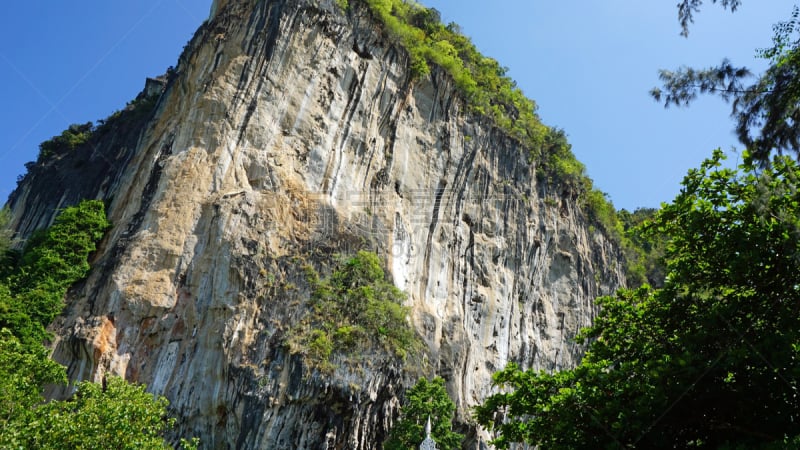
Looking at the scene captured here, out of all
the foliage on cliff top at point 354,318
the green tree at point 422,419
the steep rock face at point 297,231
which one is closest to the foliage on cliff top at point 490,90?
the steep rock face at point 297,231

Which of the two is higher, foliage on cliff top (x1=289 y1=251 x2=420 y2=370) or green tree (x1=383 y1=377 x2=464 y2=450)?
foliage on cliff top (x1=289 y1=251 x2=420 y2=370)

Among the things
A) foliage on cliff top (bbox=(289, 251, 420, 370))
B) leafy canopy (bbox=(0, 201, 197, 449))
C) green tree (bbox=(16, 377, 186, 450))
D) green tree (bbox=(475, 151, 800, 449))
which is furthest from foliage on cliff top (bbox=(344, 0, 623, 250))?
green tree (bbox=(475, 151, 800, 449))

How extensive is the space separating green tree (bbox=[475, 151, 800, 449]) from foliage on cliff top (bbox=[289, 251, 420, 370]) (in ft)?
30.0

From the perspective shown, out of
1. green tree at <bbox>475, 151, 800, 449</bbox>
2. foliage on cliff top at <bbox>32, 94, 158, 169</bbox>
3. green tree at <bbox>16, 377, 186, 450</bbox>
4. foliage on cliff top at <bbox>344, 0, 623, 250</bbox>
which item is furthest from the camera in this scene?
foliage on cliff top at <bbox>32, 94, 158, 169</bbox>

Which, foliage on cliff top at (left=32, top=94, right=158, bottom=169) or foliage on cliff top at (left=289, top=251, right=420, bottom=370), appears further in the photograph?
foliage on cliff top at (left=32, top=94, right=158, bottom=169)

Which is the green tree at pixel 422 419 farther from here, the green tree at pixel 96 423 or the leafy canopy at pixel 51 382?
the green tree at pixel 96 423

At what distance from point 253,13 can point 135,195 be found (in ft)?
29.5

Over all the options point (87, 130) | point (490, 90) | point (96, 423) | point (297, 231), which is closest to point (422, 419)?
point (297, 231)

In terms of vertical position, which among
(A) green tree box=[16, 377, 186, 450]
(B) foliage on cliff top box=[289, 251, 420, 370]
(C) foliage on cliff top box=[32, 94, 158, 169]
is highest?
(C) foliage on cliff top box=[32, 94, 158, 169]

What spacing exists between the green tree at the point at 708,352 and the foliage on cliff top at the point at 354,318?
A: 915cm

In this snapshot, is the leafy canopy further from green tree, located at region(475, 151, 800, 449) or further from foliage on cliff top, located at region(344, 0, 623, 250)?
foliage on cliff top, located at region(344, 0, 623, 250)

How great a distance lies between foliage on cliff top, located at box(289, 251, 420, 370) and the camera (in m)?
20.5

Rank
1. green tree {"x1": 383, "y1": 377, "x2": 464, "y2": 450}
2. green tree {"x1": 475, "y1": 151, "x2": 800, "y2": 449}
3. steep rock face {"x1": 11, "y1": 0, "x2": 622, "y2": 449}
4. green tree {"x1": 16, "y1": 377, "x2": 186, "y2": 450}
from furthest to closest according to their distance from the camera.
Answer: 1. steep rock face {"x1": 11, "y1": 0, "x2": 622, "y2": 449}
2. green tree {"x1": 383, "y1": 377, "x2": 464, "y2": 450}
3. green tree {"x1": 16, "y1": 377, "x2": 186, "y2": 450}
4. green tree {"x1": 475, "y1": 151, "x2": 800, "y2": 449}

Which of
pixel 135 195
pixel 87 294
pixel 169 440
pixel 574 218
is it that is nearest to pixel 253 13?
pixel 135 195
